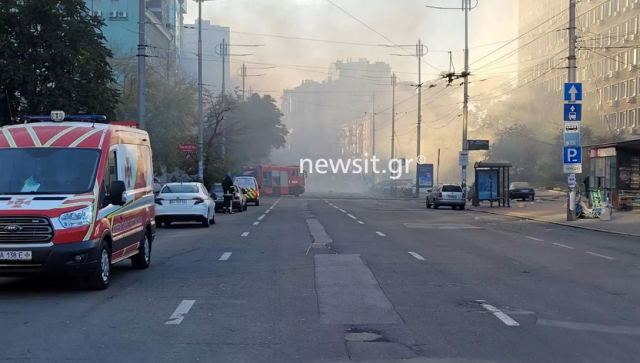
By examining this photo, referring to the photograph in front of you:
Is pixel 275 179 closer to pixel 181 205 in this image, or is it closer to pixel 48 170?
pixel 181 205

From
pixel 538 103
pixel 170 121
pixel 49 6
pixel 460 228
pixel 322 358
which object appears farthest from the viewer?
pixel 538 103

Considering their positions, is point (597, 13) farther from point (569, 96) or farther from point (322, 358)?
point (322, 358)

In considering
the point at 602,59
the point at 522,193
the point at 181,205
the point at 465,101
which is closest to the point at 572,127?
the point at 181,205

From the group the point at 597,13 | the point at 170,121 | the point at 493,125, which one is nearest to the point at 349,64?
the point at 493,125

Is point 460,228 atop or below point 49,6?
below

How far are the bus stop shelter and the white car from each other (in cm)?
2257

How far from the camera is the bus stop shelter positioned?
4500cm

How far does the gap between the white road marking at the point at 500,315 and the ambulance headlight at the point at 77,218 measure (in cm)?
545

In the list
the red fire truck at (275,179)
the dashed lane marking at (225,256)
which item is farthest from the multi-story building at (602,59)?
the dashed lane marking at (225,256)

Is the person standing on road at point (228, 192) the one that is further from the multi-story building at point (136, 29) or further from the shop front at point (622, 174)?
the multi-story building at point (136, 29)

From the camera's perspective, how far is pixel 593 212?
31.7m

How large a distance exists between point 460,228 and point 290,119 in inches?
5747

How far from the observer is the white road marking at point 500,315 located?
8.84 meters

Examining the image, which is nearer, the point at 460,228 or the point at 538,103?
the point at 460,228
